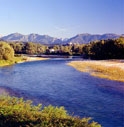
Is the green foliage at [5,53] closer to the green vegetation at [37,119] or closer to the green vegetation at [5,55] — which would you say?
the green vegetation at [5,55]

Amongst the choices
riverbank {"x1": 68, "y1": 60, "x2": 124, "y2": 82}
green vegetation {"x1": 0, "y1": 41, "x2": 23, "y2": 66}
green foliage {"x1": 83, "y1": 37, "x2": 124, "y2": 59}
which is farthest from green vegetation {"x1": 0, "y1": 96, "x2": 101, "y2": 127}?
green foliage {"x1": 83, "y1": 37, "x2": 124, "y2": 59}

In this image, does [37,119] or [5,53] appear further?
[5,53]

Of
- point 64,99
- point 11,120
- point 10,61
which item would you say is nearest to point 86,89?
point 64,99

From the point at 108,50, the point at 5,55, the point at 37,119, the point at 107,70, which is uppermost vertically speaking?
the point at 108,50

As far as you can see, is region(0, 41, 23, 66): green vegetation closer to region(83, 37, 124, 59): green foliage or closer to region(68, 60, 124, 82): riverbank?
region(68, 60, 124, 82): riverbank

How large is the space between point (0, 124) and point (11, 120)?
573 mm

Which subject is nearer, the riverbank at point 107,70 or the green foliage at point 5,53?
the riverbank at point 107,70

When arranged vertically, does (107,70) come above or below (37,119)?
below

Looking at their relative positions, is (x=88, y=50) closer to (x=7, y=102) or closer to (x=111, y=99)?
(x=111, y=99)

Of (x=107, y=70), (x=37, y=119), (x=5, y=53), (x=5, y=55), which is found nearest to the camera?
(x=37, y=119)

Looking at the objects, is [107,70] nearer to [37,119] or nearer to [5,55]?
[5,55]

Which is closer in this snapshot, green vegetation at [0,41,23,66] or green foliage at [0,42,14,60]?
green vegetation at [0,41,23,66]

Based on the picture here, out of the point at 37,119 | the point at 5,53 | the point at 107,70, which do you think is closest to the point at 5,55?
the point at 5,53

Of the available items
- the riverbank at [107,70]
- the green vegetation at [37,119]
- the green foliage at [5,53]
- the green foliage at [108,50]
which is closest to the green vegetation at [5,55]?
the green foliage at [5,53]
